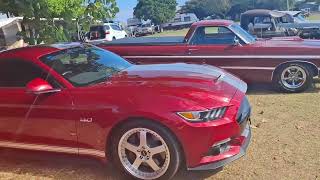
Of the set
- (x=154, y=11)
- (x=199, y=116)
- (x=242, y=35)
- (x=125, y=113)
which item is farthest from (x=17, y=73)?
(x=154, y=11)

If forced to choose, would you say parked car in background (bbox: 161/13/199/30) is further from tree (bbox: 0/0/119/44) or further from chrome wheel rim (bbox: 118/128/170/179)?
chrome wheel rim (bbox: 118/128/170/179)

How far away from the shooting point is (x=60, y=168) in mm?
4965

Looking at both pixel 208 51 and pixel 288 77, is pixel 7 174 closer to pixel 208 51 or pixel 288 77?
pixel 208 51

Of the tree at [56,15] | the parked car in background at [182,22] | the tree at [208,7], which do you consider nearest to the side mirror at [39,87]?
the tree at [56,15]

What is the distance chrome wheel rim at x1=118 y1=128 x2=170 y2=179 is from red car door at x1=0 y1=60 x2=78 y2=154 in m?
0.60

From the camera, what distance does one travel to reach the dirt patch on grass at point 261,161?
14.6 feet

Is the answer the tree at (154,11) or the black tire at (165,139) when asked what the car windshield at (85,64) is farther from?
the tree at (154,11)

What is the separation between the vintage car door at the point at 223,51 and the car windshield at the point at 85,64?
3253 mm

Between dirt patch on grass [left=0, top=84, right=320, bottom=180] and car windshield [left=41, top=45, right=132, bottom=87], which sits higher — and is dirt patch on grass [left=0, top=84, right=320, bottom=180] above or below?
below

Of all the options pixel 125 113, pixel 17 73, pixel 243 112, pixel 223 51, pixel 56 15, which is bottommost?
pixel 243 112

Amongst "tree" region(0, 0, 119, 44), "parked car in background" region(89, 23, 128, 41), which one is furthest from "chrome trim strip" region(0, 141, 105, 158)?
"parked car in background" region(89, 23, 128, 41)

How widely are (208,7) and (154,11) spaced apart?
65.0ft

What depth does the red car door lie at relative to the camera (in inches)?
178

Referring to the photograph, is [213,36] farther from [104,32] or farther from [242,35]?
[104,32]
